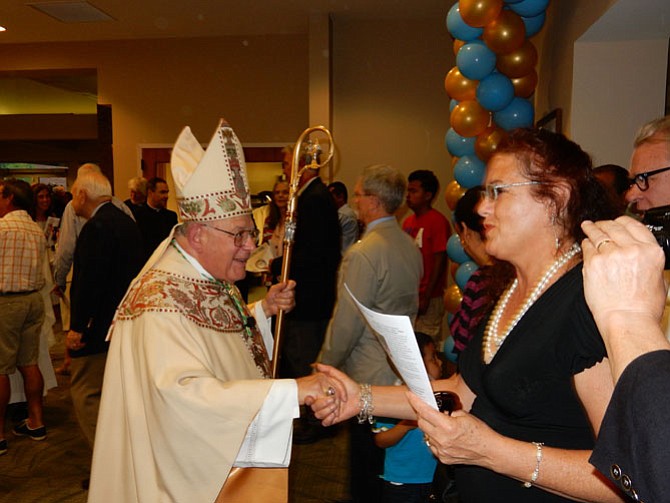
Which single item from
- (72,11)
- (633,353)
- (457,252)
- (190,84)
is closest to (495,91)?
(457,252)

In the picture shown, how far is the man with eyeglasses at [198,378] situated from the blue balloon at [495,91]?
2.18m

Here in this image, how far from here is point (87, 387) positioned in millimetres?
3486

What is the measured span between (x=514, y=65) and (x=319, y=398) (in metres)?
2.77

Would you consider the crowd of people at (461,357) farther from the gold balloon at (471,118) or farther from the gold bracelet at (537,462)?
the gold balloon at (471,118)

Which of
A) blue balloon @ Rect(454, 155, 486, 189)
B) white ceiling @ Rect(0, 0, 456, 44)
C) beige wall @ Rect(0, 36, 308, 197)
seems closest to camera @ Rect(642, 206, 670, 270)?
blue balloon @ Rect(454, 155, 486, 189)

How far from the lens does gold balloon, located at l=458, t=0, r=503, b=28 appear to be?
11.5 ft

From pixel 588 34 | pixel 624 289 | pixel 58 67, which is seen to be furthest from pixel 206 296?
pixel 58 67

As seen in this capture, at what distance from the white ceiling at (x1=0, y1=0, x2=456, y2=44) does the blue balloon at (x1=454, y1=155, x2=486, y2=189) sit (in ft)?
10.2

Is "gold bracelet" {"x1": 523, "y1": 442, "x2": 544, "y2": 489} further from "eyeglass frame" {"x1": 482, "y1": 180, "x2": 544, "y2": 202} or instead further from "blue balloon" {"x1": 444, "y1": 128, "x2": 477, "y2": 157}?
"blue balloon" {"x1": 444, "y1": 128, "x2": 477, "y2": 157}

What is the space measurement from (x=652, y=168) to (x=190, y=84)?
6607 mm

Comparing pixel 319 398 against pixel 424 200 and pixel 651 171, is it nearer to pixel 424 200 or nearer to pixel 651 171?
pixel 651 171

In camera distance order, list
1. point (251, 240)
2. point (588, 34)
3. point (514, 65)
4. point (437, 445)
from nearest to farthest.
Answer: point (437, 445)
point (251, 240)
point (588, 34)
point (514, 65)

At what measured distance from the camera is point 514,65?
12.1 ft

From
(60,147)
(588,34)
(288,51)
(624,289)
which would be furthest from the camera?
(60,147)
